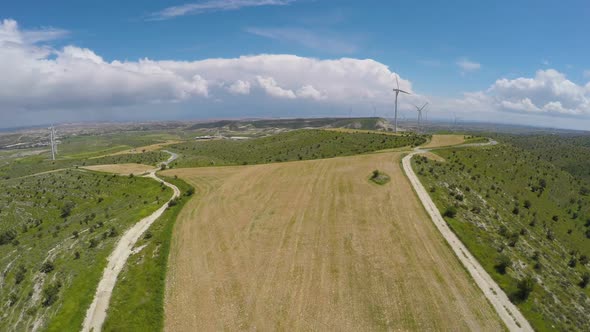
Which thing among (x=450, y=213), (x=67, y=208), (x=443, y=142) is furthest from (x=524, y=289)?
(x=443, y=142)

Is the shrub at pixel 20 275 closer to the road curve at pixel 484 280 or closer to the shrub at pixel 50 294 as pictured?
the shrub at pixel 50 294

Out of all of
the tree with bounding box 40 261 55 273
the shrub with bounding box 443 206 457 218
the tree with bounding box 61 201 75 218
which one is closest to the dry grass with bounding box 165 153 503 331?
the shrub with bounding box 443 206 457 218

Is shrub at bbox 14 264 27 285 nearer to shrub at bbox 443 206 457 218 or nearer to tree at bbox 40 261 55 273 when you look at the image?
tree at bbox 40 261 55 273

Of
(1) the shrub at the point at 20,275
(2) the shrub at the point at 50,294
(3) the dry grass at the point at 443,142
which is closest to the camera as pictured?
(2) the shrub at the point at 50,294

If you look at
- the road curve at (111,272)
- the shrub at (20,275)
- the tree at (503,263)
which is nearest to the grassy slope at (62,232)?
the shrub at (20,275)

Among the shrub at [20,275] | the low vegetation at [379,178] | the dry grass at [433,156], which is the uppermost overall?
the dry grass at [433,156]
